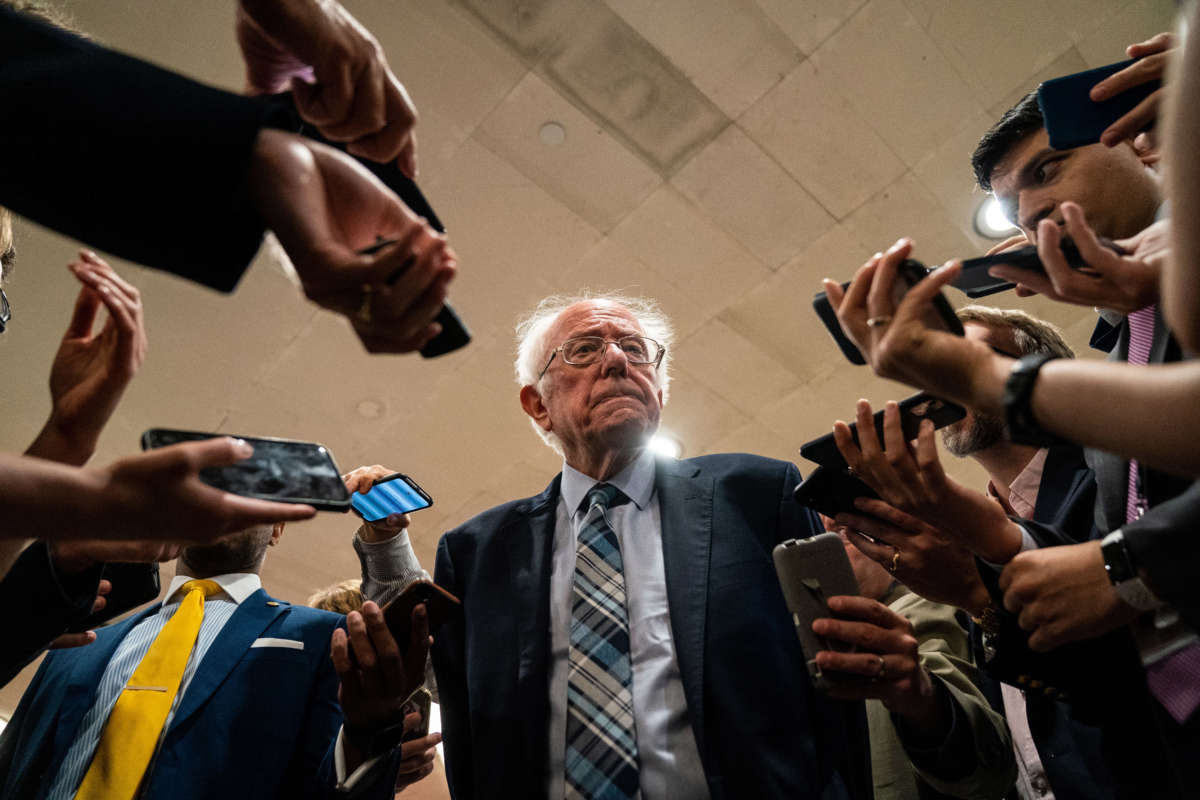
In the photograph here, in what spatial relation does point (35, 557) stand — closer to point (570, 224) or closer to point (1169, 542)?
point (1169, 542)

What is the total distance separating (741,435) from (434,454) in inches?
78.7

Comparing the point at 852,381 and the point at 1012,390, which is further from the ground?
the point at 1012,390

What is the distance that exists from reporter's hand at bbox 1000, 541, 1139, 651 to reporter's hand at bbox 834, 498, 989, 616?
23 centimetres

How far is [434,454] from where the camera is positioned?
17.6ft

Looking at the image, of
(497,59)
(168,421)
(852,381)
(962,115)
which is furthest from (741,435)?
(168,421)

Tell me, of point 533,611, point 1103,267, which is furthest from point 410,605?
point 1103,267

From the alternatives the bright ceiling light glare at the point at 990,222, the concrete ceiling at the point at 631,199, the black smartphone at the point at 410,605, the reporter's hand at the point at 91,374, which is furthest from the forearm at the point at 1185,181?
the bright ceiling light glare at the point at 990,222

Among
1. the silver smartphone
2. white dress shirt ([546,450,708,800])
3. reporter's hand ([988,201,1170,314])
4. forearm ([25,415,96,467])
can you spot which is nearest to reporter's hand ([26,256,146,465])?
forearm ([25,415,96,467])

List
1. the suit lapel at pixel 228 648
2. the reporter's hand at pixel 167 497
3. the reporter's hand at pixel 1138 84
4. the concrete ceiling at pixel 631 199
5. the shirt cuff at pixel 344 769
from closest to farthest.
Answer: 1. the reporter's hand at pixel 167 497
2. the reporter's hand at pixel 1138 84
3. the shirt cuff at pixel 344 769
4. the suit lapel at pixel 228 648
5. the concrete ceiling at pixel 631 199

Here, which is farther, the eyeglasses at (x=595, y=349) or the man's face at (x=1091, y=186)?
the eyeglasses at (x=595, y=349)

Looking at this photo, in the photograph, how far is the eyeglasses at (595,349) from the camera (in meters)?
2.37

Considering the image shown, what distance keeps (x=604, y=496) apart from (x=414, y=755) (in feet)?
2.69

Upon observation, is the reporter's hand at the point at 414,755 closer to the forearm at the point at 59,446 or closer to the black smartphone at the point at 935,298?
the forearm at the point at 59,446

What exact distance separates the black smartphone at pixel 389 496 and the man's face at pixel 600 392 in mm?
443
